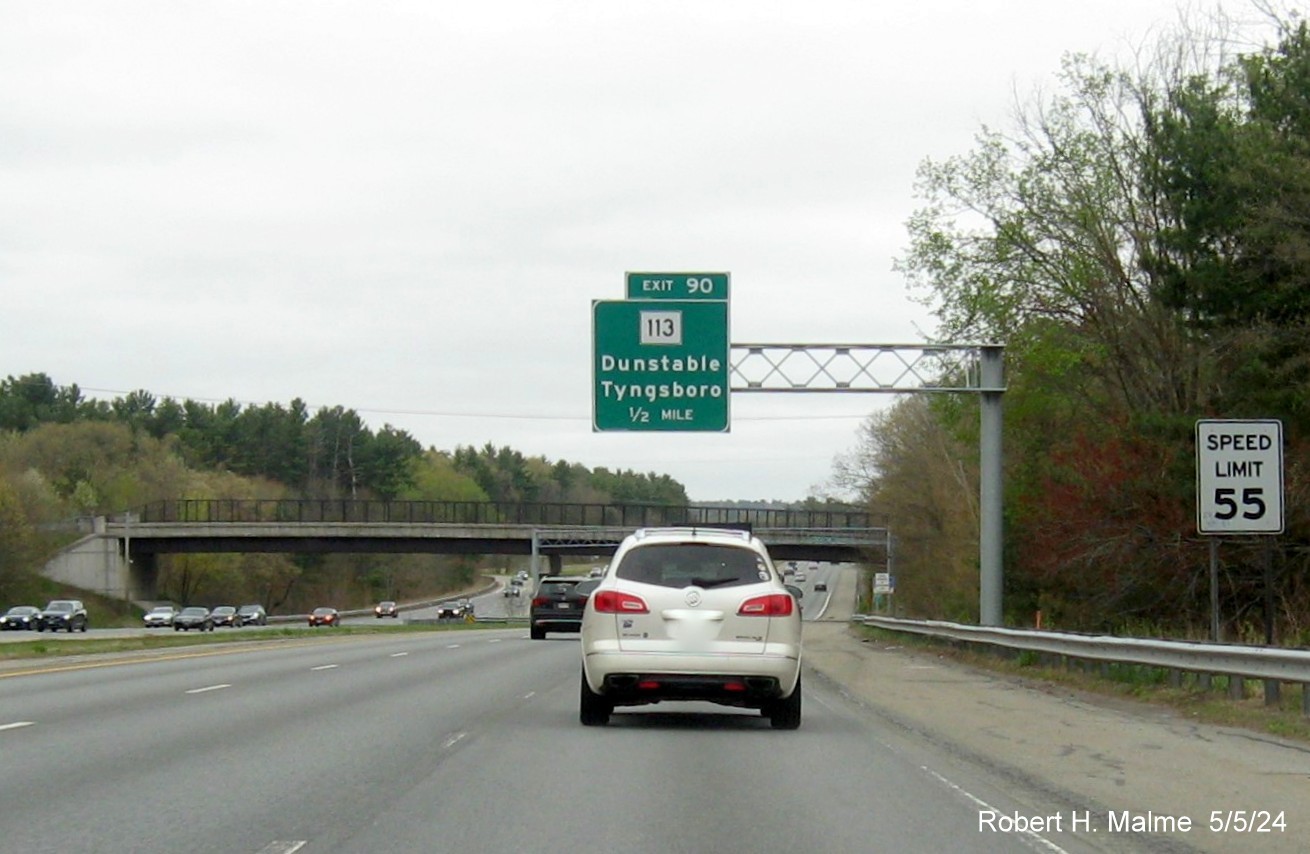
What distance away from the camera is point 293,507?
6029 inches

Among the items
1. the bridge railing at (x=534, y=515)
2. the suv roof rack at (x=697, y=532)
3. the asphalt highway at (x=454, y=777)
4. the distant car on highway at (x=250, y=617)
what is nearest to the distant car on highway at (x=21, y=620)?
the distant car on highway at (x=250, y=617)

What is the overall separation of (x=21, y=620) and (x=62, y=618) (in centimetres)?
319

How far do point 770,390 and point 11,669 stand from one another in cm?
1402

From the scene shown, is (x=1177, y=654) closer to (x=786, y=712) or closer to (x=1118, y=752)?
(x=1118, y=752)

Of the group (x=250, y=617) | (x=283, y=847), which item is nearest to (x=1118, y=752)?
(x=283, y=847)

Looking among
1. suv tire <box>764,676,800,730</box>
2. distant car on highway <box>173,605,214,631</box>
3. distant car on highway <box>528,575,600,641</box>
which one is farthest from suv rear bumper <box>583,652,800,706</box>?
distant car on highway <box>173,605,214,631</box>

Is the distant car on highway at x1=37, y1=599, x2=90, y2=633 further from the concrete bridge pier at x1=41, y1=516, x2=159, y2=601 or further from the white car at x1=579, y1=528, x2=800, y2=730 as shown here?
the white car at x1=579, y1=528, x2=800, y2=730

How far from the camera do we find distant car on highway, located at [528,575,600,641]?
45.9 metres

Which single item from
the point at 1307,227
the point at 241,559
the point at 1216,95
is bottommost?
the point at 241,559

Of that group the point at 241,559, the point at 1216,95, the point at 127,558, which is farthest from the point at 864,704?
the point at 241,559

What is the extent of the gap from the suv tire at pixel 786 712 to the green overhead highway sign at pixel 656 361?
14.9 metres

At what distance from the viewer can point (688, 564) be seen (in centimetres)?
1614

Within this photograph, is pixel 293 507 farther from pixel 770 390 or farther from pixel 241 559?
pixel 770 390

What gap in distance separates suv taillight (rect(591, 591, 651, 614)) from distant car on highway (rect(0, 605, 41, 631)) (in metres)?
56.6
